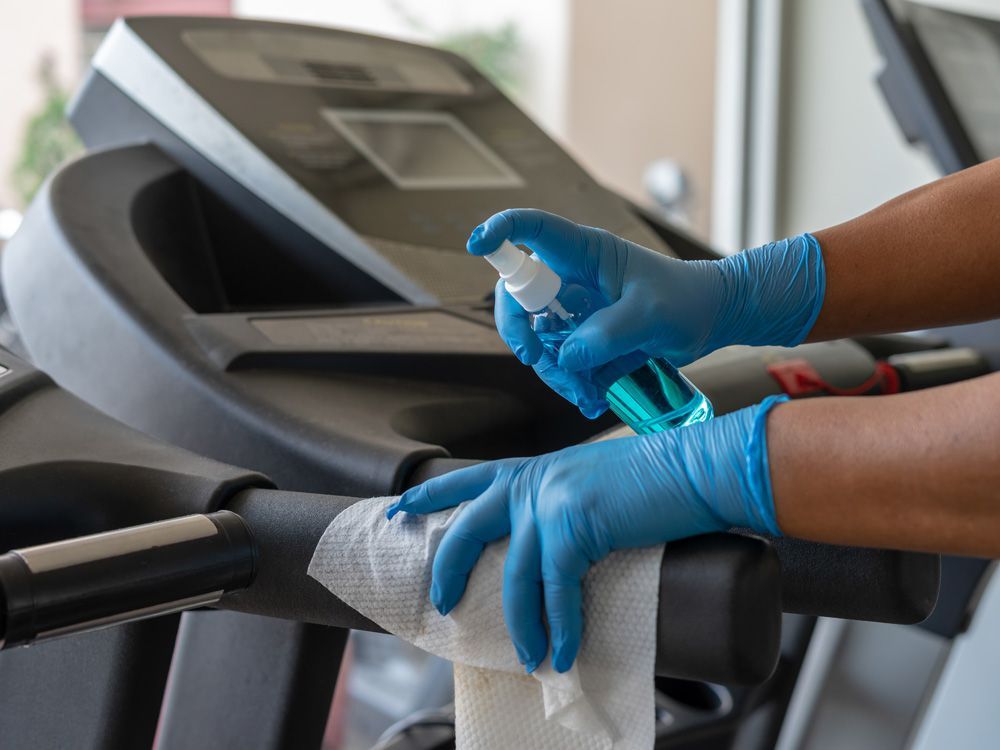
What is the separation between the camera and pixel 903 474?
55 centimetres

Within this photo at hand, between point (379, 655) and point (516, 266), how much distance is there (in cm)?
252

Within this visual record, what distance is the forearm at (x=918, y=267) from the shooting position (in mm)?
917

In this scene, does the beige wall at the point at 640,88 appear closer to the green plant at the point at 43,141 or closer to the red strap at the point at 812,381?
the green plant at the point at 43,141

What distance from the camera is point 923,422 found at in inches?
21.9

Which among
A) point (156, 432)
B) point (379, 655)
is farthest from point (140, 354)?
point (379, 655)

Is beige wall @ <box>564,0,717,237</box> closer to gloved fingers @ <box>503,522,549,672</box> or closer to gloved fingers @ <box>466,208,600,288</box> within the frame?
gloved fingers @ <box>466,208,600,288</box>

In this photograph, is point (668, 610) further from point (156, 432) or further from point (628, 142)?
point (628, 142)

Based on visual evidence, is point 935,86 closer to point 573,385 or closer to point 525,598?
point 573,385

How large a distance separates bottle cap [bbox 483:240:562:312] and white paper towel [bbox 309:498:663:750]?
136mm

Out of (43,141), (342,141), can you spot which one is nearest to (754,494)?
(342,141)

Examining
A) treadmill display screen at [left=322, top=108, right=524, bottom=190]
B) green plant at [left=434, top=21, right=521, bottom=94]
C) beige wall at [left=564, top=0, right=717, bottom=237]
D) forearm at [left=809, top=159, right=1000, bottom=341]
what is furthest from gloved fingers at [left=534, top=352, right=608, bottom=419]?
green plant at [left=434, top=21, right=521, bottom=94]

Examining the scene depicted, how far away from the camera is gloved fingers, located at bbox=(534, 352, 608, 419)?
2.44 feet

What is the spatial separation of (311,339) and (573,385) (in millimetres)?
311

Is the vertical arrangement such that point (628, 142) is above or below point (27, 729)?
above
